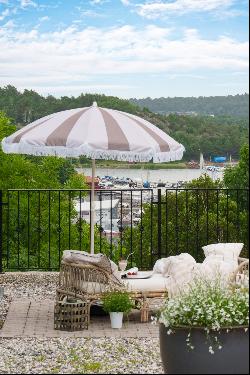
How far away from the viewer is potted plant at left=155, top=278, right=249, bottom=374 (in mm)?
4461

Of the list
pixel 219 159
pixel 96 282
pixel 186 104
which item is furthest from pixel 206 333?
pixel 219 159

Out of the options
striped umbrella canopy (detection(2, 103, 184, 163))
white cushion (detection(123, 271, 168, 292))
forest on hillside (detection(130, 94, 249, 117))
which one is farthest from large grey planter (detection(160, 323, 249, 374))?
forest on hillside (detection(130, 94, 249, 117))

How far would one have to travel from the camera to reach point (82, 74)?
3712 centimetres

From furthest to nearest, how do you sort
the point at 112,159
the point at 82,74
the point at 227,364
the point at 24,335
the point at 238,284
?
the point at 82,74
the point at 112,159
the point at 24,335
the point at 238,284
the point at 227,364

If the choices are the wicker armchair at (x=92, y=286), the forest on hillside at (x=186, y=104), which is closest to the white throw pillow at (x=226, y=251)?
the wicker armchair at (x=92, y=286)

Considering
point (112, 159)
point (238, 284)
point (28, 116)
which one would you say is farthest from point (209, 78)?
point (238, 284)

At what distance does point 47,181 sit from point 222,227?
961 cm

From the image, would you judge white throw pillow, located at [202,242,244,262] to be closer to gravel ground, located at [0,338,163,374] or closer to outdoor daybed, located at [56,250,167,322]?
outdoor daybed, located at [56,250,167,322]

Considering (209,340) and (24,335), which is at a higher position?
(209,340)

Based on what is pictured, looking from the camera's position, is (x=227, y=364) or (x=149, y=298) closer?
(x=227, y=364)

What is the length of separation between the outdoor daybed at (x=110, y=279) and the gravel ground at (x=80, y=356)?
657 mm

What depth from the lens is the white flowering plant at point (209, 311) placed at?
455cm

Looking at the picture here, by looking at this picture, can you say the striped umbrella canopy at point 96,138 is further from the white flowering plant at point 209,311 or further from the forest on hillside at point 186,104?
the forest on hillside at point 186,104

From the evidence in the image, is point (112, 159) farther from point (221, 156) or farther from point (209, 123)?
point (221, 156)
